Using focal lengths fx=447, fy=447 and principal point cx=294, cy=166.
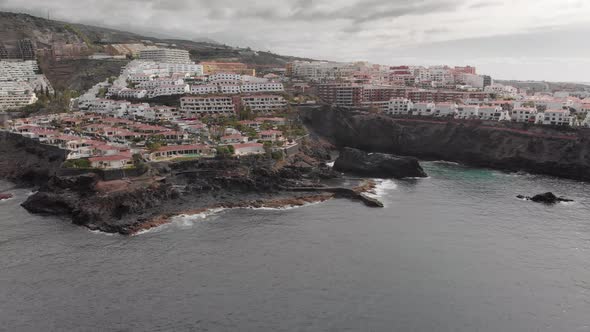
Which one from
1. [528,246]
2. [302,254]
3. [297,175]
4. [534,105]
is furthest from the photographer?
[534,105]

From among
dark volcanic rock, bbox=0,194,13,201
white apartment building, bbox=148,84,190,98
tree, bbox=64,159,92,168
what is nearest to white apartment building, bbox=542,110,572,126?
tree, bbox=64,159,92,168

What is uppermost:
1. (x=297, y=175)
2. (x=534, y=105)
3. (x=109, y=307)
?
(x=534, y=105)

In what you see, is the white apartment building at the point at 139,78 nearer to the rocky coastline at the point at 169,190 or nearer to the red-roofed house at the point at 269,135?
the rocky coastline at the point at 169,190

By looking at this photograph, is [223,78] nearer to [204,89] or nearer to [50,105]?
[204,89]

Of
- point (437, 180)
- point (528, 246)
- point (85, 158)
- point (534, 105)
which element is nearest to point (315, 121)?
point (437, 180)

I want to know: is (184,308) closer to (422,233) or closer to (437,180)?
(422,233)

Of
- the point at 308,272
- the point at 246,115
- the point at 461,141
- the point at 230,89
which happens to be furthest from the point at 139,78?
the point at 308,272
